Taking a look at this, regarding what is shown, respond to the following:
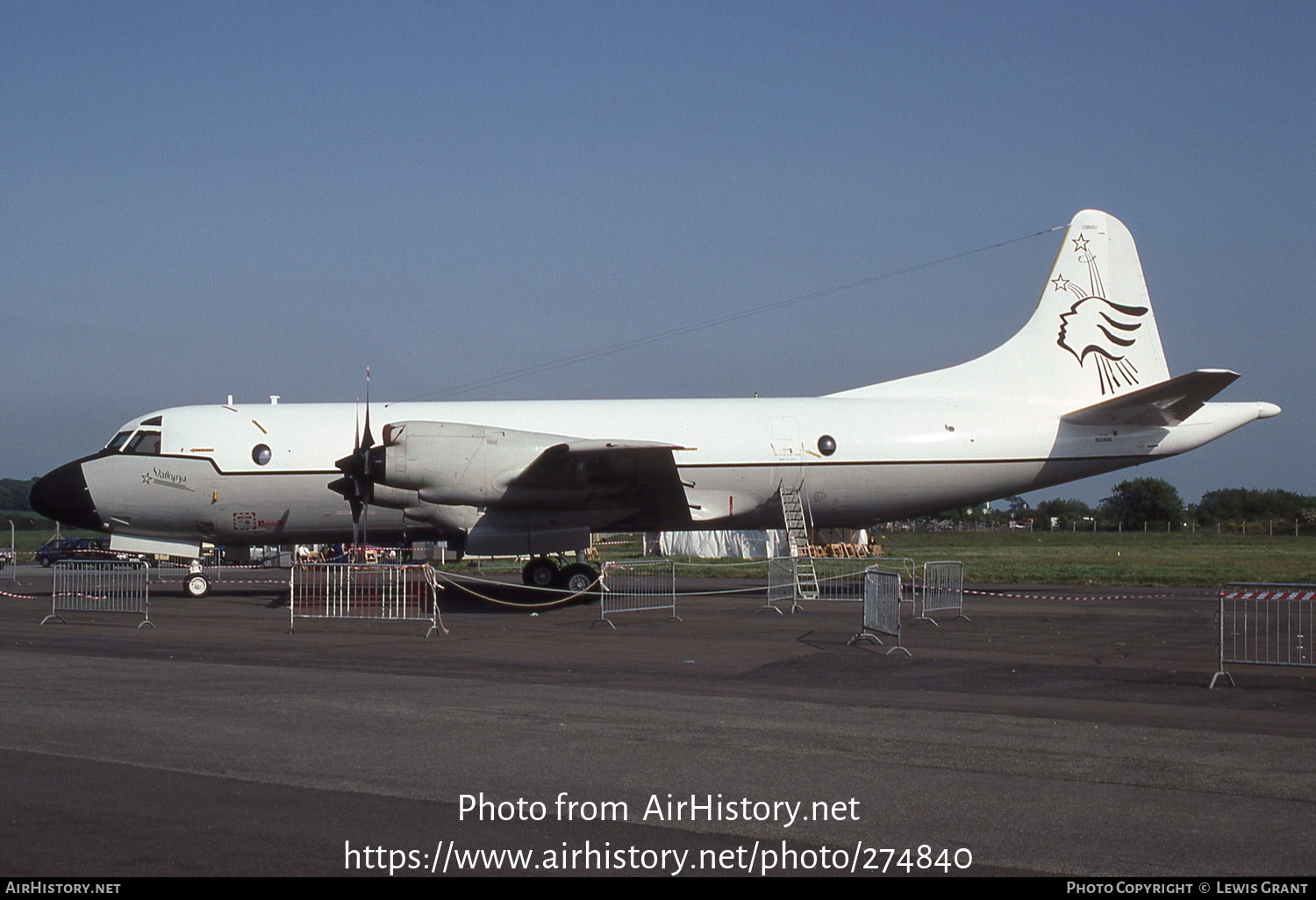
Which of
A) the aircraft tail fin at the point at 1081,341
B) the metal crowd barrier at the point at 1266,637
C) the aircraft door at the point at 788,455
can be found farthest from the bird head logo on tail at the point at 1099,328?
the metal crowd barrier at the point at 1266,637

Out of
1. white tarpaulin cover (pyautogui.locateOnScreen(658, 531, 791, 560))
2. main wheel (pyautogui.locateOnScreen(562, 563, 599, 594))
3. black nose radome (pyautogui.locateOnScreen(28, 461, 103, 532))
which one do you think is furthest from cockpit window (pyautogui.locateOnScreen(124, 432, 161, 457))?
white tarpaulin cover (pyautogui.locateOnScreen(658, 531, 791, 560))

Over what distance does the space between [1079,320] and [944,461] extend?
4570 millimetres

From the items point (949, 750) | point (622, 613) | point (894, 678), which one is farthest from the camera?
point (622, 613)

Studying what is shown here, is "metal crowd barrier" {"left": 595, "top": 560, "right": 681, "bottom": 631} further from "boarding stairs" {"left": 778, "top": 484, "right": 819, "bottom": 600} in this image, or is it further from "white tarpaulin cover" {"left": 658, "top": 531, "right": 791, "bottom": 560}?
"white tarpaulin cover" {"left": 658, "top": 531, "right": 791, "bottom": 560}

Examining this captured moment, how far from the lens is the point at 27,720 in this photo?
28.6 feet

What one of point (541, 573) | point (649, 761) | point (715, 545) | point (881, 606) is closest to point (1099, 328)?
point (881, 606)

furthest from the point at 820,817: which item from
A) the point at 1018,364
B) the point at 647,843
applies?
the point at 1018,364

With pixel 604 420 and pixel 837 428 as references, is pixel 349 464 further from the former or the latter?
pixel 837 428

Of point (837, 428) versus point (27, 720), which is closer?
point (27, 720)

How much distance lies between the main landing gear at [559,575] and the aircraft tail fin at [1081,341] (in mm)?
7093

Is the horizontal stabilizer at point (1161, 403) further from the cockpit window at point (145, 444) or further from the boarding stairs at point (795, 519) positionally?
the cockpit window at point (145, 444)

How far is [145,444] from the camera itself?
75.6ft

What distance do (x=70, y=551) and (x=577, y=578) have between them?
32474 mm

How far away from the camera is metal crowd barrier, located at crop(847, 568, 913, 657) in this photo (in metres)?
14.2
